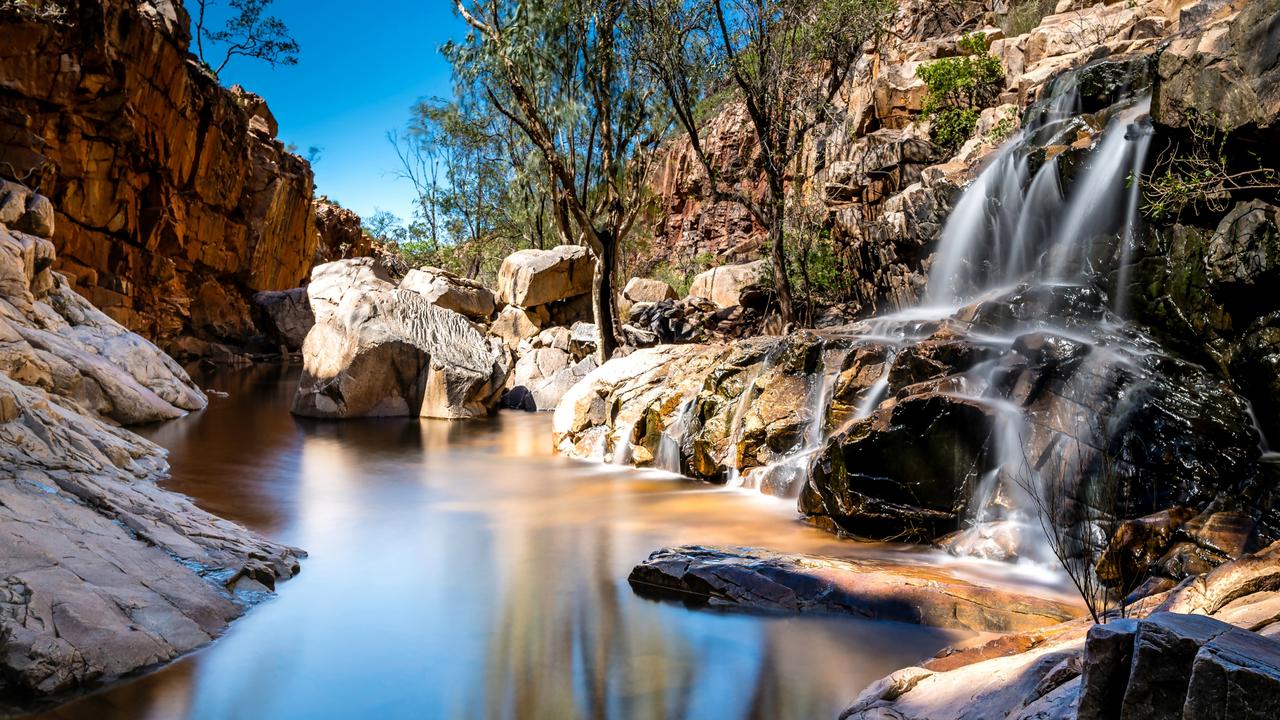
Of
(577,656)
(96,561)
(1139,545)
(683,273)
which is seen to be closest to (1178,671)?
(577,656)

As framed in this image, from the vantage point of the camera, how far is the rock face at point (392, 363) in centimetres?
1432

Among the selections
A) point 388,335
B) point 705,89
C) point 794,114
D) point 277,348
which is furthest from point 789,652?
point 277,348

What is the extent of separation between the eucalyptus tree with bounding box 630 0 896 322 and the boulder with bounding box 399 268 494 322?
370 inches

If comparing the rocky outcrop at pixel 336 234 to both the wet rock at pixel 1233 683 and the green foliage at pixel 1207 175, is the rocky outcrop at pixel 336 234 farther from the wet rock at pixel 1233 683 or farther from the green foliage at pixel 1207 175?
the wet rock at pixel 1233 683

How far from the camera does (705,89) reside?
1972 centimetres

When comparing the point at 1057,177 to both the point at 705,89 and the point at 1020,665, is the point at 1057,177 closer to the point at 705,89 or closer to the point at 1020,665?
the point at 1020,665

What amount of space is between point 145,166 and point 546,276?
13.3 meters

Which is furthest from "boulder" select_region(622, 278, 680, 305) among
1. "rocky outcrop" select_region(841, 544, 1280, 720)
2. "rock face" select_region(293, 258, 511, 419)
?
"rocky outcrop" select_region(841, 544, 1280, 720)

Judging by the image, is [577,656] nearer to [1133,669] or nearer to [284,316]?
[1133,669]

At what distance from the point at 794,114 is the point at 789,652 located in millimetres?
15897

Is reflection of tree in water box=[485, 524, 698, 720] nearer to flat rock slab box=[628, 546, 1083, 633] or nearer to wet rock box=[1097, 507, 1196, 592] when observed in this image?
flat rock slab box=[628, 546, 1083, 633]

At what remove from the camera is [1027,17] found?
24.4 m

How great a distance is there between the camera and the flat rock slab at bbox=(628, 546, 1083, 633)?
4.62 m

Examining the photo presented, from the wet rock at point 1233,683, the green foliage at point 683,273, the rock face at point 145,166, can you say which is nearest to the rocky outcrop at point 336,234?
the rock face at point 145,166
